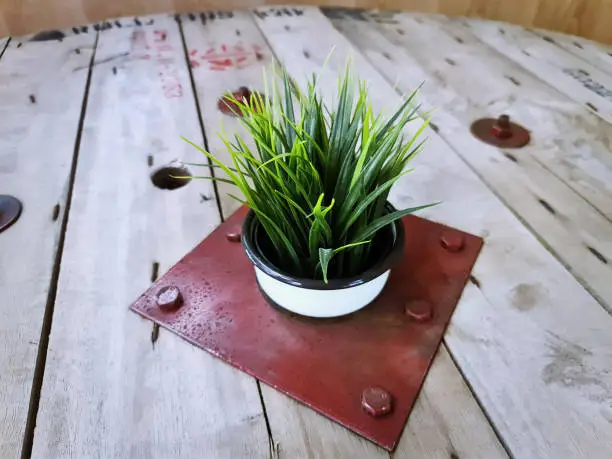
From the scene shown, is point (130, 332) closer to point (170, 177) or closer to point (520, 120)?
point (170, 177)

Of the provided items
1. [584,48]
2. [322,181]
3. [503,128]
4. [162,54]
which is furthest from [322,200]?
[584,48]

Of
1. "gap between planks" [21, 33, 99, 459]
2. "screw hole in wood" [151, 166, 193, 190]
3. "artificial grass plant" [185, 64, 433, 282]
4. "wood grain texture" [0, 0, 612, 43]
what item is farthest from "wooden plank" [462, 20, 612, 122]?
"gap between planks" [21, 33, 99, 459]

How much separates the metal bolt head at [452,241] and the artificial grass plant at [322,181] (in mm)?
138

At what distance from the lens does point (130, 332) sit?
1.77ft

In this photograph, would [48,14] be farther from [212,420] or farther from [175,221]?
[212,420]

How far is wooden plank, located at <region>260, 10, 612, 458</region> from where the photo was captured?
0.46 m

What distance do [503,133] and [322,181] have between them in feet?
1.41

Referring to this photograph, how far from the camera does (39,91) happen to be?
37.1 inches

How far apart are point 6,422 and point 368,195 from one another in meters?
0.37

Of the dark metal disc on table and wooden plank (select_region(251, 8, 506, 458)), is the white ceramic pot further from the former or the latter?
the dark metal disc on table

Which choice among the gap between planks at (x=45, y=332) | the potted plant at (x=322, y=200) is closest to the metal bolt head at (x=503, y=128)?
the potted plant at (x=322, y=200)

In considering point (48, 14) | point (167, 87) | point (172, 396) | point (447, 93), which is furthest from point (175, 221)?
point (48, 14)

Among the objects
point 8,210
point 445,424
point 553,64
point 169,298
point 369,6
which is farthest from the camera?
point 369,6

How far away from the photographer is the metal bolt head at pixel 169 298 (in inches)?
21.9
